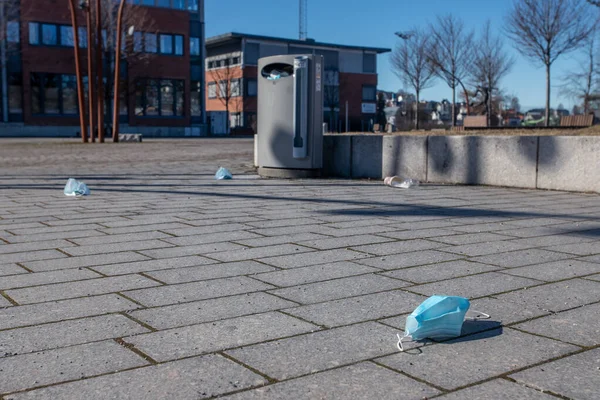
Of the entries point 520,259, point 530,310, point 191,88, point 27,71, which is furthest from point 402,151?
point 191,88

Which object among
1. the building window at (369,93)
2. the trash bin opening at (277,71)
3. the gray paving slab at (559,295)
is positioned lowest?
the gray paving slab at (559,295)

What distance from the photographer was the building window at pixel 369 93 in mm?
79125

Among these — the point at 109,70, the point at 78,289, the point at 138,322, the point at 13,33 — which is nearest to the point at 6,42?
the point at 13,33

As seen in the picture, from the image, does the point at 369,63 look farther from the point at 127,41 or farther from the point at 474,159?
the point at 474,159

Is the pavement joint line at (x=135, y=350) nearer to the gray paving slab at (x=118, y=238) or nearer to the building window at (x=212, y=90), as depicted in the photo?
the gray paving slab at (x=118, y=238)

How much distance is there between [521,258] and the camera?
16.2ft

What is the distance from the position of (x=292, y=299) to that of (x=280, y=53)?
70.5 meters

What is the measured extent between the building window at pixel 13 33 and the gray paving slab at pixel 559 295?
5001 cm

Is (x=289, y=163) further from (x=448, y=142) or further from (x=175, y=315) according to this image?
(x=175, y=315)

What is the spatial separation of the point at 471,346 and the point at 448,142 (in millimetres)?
7923

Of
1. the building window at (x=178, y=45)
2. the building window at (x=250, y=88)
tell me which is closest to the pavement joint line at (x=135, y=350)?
the building window at (x=178, y=45)

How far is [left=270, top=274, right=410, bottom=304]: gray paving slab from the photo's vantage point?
389 centimetres

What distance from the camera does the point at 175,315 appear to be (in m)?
3.53

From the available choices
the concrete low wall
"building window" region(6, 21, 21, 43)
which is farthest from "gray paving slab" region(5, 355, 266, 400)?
"building window" region(6, 21, 21, 43)
